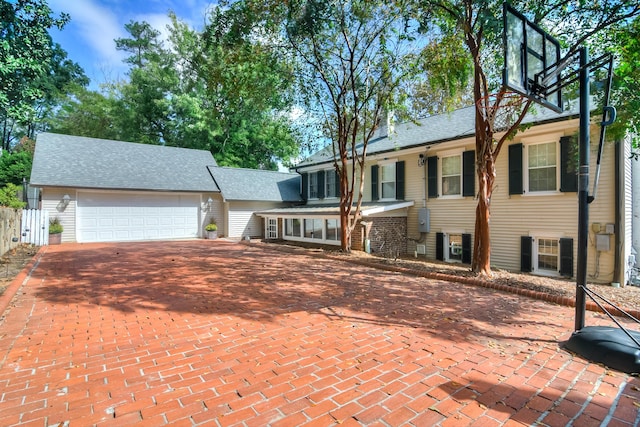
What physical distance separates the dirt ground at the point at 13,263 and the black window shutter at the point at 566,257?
1314 centimetres

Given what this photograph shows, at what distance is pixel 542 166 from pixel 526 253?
2.72 meters

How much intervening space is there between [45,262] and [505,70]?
476 inches

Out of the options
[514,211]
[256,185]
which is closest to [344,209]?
[514,211]

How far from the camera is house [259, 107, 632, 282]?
870 cm

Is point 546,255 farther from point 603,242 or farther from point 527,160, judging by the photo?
point 527,160

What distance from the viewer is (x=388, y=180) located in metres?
14.4

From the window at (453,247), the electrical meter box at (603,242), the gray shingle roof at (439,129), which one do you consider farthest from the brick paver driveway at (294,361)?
the gray shingle roof at (439,129)

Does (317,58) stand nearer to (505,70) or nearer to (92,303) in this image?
(505,70)

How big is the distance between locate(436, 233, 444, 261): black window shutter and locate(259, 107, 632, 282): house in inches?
1.5

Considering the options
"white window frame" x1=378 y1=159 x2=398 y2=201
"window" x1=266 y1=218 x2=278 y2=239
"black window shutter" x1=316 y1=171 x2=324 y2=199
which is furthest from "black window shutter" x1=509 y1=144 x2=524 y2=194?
"window" x1=266 y1=218 x2=278 y2=239

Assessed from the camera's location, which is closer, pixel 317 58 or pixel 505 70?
pixel 505 70

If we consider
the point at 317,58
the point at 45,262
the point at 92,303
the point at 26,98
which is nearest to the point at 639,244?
the point at 317,58

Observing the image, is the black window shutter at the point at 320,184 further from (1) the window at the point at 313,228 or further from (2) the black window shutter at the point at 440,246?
(2) the black window shutter at the point at 440,246

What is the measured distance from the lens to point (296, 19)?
28.5 ft
